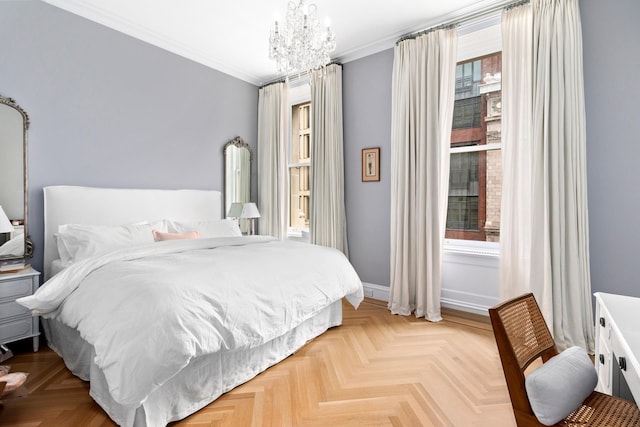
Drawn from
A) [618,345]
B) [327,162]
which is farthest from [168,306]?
[327,162]

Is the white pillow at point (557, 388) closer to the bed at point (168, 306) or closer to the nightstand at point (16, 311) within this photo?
the bed at point (168, 306)

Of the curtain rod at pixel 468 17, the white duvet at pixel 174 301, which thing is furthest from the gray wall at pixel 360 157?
the white duvet at pixel 174 301

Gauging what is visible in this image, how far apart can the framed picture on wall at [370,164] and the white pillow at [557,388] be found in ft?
9.30

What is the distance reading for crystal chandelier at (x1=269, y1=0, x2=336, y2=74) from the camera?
230 centimetres

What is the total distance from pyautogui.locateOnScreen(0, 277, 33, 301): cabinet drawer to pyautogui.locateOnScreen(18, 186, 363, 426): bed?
0.74 feet

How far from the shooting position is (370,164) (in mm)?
3859

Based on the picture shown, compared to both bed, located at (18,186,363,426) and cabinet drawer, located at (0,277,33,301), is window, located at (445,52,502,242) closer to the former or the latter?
bed, located at (18,186,363,426)

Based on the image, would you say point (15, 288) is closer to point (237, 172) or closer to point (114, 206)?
point (114, 206)

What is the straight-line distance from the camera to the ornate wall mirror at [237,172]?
14.8 ft

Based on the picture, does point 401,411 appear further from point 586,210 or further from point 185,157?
point 185,157

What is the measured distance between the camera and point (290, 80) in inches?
181

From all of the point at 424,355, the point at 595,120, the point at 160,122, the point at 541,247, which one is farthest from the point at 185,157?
the point at 595,120

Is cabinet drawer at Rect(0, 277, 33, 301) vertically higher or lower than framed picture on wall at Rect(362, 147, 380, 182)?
lower

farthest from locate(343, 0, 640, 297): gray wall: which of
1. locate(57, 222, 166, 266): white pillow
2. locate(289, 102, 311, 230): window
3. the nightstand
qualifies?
the nightstand
